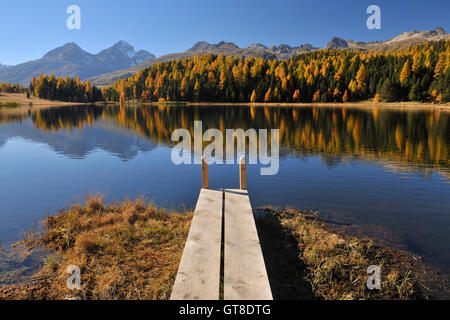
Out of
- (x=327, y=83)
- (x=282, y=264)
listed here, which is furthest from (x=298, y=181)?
(x=327, y=83)

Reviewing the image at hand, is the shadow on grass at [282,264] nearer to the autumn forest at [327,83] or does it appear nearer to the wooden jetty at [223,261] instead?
the wooden jetty at [223,261]

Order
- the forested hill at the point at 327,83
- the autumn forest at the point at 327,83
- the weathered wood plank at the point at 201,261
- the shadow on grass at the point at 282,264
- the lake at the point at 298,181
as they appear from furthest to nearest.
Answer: the forested hill at the point at 327,83 < the autumn forest at the point at 327,83 < the lake at the point at 298,181 < the shadow on grass at the point at 282,264 < the weathered wood plank at the point at 201,261

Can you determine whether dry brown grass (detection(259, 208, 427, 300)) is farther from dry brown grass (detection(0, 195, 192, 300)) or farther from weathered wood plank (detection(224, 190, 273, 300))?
dry brown grass (detection(0, 195, 192, 300))

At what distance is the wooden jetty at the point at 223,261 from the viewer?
6.36 meters

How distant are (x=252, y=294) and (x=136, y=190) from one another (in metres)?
12.9

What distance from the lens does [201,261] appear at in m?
7.52

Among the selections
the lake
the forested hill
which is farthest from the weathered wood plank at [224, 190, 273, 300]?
the forested hill

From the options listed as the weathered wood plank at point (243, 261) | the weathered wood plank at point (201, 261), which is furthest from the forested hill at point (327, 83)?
the weathered wood plank at point (201, 261)

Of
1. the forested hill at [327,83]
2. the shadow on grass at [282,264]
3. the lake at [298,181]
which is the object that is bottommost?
the shadow on grass at [282,264]

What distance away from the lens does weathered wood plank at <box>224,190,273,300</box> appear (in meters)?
6.36

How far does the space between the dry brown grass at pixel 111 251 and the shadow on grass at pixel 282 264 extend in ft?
9.88

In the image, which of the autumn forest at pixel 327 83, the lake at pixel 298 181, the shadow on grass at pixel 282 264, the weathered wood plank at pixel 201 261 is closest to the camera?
the weathered wood plank at pixel 201 261

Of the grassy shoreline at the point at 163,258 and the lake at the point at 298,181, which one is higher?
the lake at the point at 298,181

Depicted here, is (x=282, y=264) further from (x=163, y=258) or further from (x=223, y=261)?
(x=163, y=258)
